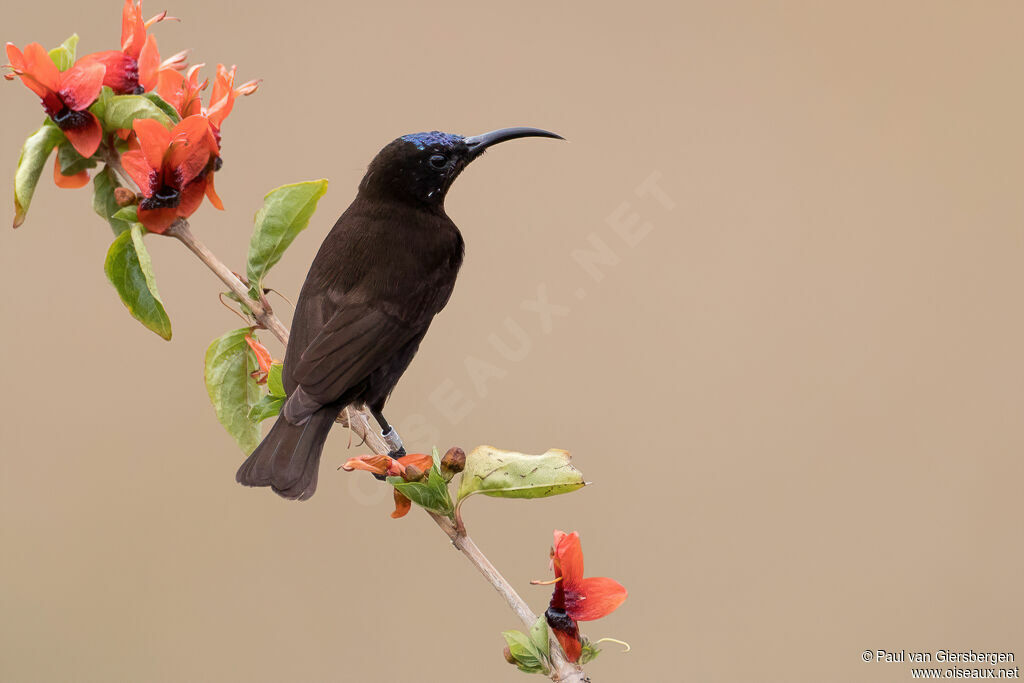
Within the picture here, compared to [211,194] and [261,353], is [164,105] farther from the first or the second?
[261,353]

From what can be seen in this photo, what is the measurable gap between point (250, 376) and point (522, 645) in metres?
0.69

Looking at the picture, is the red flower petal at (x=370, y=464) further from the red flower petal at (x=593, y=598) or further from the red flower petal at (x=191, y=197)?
the red flower petal at (x=191, y=197)

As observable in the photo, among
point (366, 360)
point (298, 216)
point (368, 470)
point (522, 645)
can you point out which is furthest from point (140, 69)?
point (522, 645)

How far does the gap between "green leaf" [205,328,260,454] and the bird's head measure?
0.49 metres

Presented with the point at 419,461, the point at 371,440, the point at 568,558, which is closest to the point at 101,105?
the point at 371,440

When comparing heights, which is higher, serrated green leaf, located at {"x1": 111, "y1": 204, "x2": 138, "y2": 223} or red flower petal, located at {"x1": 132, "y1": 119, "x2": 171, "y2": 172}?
red flower petal, located at {"x1": 132, "y1": 119, "x2": 171, "y2": 172}

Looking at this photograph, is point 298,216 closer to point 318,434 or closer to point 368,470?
point 318,434

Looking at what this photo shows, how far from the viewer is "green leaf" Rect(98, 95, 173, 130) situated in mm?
1458

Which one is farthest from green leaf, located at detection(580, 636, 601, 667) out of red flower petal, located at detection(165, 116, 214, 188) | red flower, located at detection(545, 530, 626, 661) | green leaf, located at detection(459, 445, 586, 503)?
red flower petal, located at detection(165, 116, 214, 188)

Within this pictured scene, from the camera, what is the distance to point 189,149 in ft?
4.69

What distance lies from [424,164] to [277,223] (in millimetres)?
406

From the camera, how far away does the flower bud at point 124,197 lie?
1452 mm

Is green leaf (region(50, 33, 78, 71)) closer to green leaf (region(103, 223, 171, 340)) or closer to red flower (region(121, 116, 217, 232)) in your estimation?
red flower (region(121, 116, 217, 232))

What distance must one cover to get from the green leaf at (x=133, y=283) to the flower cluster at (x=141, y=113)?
0.05 m
